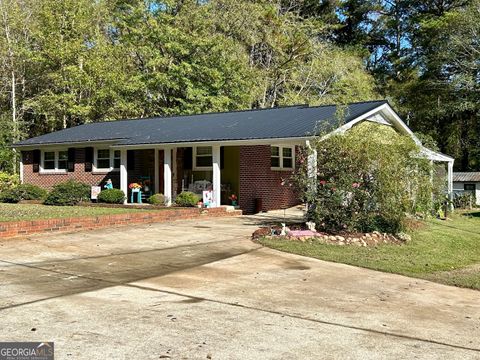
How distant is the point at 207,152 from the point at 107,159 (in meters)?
5.01

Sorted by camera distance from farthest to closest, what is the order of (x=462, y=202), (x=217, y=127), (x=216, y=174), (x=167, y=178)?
(x=462, y=202)
(x=217, y=127)
(x=167, y=178)
(x=216, y=174)

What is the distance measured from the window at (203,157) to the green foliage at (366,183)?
8.14 meters

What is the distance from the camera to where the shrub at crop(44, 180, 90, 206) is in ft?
66.6

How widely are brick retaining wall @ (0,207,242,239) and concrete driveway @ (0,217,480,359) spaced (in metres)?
1.36

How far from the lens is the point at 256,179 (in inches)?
763

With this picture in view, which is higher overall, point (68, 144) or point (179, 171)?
point (68, 144)

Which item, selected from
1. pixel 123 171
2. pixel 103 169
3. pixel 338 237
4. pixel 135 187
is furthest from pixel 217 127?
pixel 338 237

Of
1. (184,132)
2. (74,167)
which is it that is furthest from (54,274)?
(74,167)

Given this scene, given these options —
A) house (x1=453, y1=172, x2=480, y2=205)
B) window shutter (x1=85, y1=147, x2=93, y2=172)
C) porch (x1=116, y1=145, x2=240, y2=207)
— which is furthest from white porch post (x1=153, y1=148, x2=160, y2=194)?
house (x1=453, y1=172, x2=480, y2=205)

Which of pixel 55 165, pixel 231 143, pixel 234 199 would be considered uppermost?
pixel 231 143

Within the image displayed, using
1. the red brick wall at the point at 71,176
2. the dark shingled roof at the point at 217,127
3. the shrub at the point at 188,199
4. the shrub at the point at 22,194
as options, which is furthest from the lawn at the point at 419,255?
the shrub at the point at 22,194

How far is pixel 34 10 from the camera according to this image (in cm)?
3161

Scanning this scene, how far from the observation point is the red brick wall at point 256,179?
19250 millimetres

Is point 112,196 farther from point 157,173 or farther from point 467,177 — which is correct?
point 467,177
